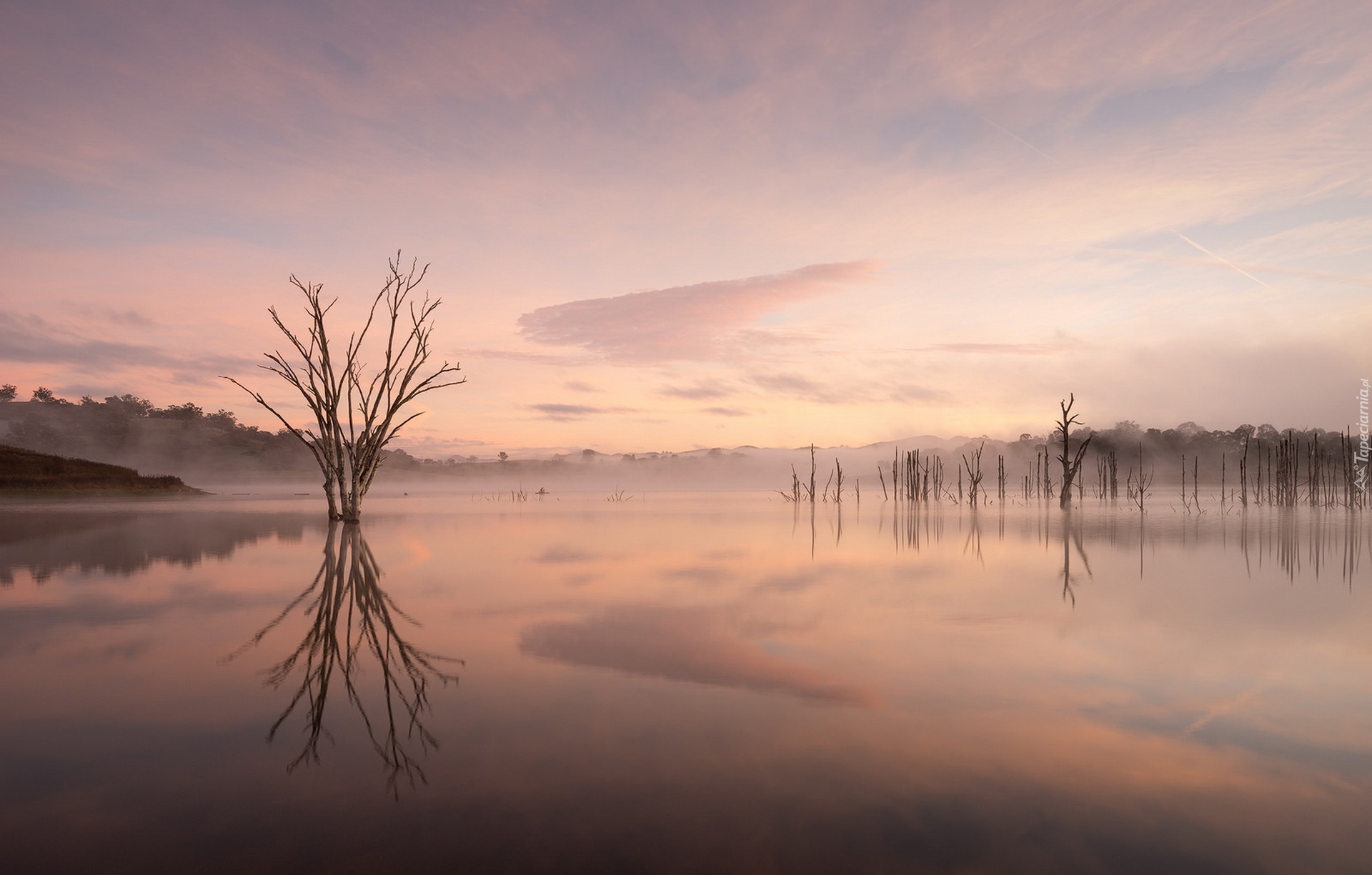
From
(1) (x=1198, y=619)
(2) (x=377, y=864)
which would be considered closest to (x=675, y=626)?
(2) (x=377, y=864)

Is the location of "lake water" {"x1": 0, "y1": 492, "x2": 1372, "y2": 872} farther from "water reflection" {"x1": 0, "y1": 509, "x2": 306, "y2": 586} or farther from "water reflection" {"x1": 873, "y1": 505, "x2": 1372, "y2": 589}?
"water reflection" {"x1": 873, "y1": 505, "x2": 1372, "y2": 589}

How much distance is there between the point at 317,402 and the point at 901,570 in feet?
45.9

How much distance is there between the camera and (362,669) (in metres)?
5.13

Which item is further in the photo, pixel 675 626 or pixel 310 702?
pixel 675 626

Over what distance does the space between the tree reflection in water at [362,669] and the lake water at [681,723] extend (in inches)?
1.4

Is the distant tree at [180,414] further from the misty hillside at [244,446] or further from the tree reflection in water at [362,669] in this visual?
the tree reflection in water at [362,669]

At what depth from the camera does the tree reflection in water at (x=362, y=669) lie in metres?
3.70

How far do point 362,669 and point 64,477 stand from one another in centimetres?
3358

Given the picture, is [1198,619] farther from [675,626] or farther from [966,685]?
[675,626]

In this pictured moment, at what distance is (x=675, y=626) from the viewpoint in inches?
266

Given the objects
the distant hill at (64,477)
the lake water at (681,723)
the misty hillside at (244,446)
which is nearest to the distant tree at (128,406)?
the misty hillside at (244,446)

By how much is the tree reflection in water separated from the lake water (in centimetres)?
4

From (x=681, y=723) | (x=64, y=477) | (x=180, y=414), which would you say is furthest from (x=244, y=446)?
(x=681, y=723)

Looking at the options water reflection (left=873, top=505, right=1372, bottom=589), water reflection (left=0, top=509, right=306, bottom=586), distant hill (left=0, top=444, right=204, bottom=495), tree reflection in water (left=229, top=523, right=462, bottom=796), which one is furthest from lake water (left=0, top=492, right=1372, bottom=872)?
distant hill (left=0, top=444, right=204, bottom=495)
